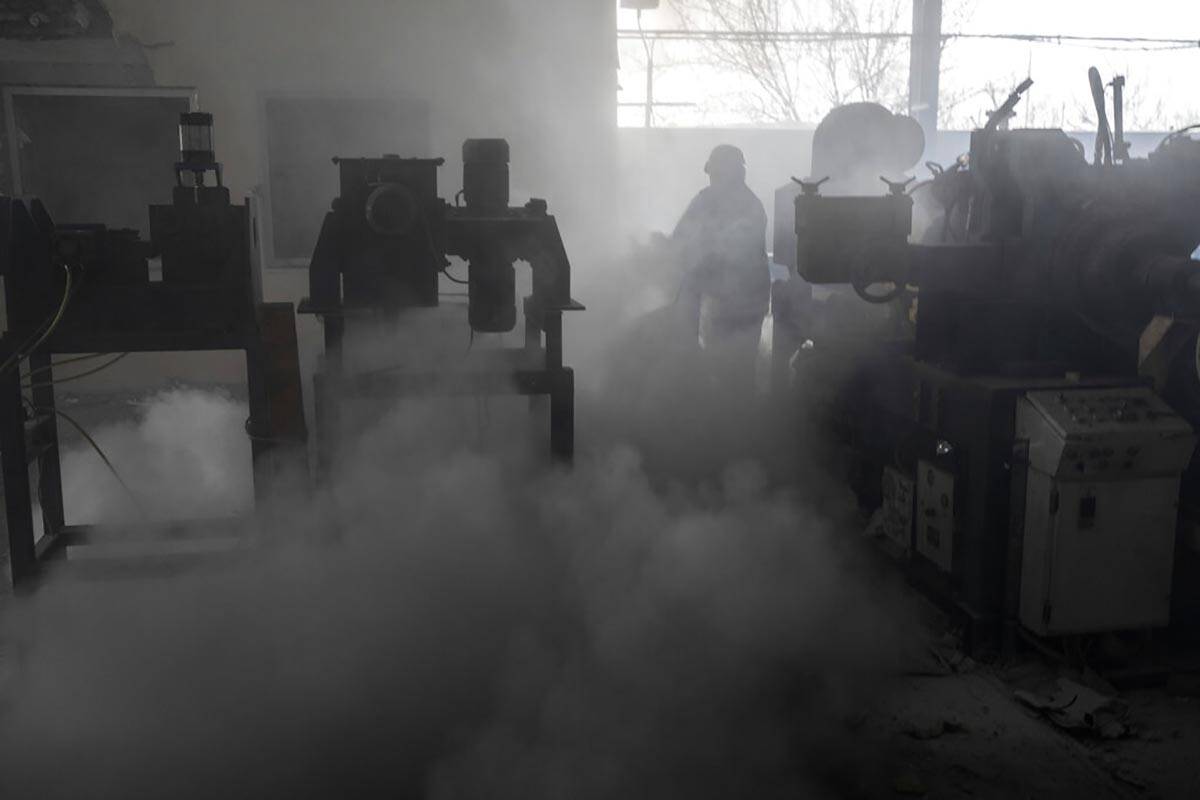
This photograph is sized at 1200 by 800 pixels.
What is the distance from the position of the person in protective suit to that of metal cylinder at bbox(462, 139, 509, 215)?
8.32 ft

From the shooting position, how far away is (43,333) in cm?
264

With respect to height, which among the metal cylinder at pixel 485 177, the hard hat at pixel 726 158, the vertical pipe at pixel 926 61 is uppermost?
the vertical pipe at pixel 926 61

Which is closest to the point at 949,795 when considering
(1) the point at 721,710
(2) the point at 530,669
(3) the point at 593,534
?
(1) the point at 721,710

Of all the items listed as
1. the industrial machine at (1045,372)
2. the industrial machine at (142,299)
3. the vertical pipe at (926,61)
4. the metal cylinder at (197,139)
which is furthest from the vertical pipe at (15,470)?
the vertical pipe at (926,61)

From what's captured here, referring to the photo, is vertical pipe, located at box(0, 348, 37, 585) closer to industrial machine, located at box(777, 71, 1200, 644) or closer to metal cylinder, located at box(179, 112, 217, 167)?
metal cylinder, located at box(179, 112, 217, 167)

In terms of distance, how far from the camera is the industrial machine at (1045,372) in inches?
113

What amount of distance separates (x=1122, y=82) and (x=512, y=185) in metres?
3.47

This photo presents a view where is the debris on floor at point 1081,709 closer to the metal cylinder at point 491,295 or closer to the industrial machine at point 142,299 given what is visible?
the metal cylinder at point 491,295

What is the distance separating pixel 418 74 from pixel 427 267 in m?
3.47

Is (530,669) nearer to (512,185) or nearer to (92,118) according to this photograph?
(512,185)

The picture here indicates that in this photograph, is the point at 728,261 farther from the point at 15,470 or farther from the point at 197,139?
the point at 15,470

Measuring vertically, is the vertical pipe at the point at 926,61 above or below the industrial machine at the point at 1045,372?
above

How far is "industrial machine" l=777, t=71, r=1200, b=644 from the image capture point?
2865 mm

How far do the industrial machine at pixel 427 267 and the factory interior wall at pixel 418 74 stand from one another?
282 centimetres
